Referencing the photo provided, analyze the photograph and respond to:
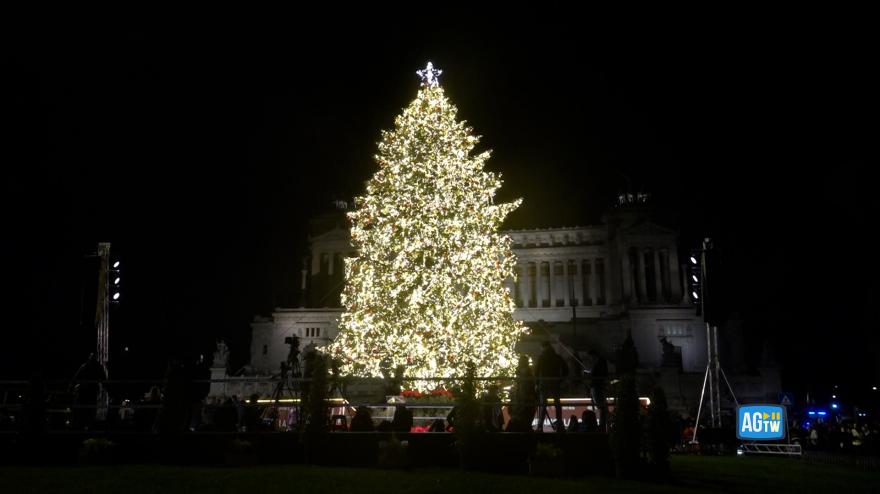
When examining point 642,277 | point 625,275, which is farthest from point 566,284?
point 642,277

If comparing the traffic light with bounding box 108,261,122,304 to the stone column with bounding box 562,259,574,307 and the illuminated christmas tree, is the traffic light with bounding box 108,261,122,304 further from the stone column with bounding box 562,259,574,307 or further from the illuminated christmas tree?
the stone column with bounding box 562,259,574,307

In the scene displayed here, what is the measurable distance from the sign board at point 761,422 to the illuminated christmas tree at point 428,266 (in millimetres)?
7080

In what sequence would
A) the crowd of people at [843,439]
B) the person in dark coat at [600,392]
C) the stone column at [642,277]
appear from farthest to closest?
the stone column at [642,277] → the crowd of people at [843,439] → the person in dark coat at [600,392]

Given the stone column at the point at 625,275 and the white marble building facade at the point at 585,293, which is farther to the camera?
the stone column at the point at 625,275

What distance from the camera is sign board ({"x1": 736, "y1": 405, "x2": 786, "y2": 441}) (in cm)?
1789

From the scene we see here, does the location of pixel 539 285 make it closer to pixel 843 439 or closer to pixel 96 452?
pixel 843 439

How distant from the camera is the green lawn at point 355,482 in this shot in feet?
30.3

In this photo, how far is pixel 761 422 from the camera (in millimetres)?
18297

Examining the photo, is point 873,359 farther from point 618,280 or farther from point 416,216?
point 416,216

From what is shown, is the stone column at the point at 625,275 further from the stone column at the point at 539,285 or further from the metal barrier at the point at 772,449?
the metal barrier at the point at 772,449

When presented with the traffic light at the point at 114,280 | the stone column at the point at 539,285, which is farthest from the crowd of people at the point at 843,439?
the stone column at the point at 539,285

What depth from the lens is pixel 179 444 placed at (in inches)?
499

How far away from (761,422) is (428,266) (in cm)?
1075

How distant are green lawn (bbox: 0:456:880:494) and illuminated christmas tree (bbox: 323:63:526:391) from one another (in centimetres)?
1023
